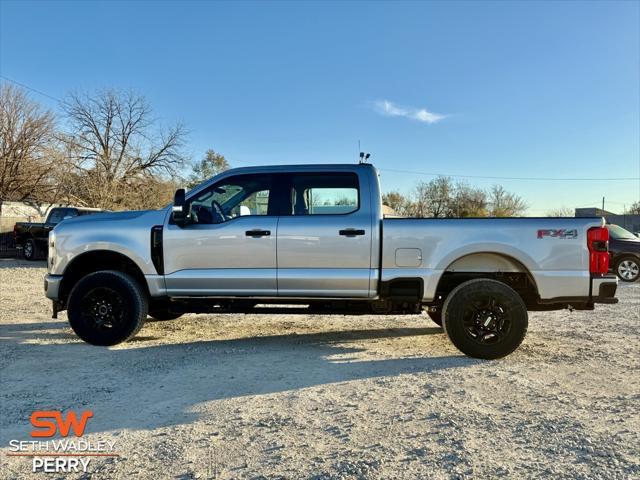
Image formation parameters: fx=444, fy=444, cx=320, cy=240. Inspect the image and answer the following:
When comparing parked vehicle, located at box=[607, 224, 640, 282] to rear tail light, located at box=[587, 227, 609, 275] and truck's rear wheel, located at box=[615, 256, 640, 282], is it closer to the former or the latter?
truck's rear wheel, located at box=[615, 256, 640, 282]

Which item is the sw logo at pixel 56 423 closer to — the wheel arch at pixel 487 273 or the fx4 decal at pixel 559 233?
the wheel arch at pixel 487 273

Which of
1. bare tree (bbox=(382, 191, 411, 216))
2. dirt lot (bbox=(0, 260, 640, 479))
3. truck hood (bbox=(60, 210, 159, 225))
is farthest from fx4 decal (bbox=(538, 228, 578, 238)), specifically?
bare tree (bbox=(382, 191, 411, 216))

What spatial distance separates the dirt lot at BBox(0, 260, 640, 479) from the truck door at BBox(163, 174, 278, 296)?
0.78m

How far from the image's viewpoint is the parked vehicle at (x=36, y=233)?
16.2m

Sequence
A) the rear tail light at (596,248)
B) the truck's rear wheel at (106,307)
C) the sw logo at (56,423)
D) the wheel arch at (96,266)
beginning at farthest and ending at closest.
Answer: the wheel arch at (96,266)
the truck's rear wheel at (106,307)
the rear tail light at (596,248)
the sw logo at (56,423)

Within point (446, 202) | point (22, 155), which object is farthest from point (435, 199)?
point (22, 155)

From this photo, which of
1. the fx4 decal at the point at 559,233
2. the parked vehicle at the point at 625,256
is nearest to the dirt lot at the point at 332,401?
the fx4 decal at the point at 559,233

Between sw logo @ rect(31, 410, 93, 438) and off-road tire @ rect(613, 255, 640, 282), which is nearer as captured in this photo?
sw logo @ rect(31, 410, 93, 438)

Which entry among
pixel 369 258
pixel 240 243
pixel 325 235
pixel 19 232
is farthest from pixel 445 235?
pixel 19 232

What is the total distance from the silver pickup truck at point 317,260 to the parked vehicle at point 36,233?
40.6 feet

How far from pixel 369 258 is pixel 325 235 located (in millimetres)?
546

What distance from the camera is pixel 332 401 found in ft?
11.9

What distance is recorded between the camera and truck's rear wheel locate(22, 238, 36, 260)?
1680 centimetres

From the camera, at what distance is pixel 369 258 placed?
486 cm
